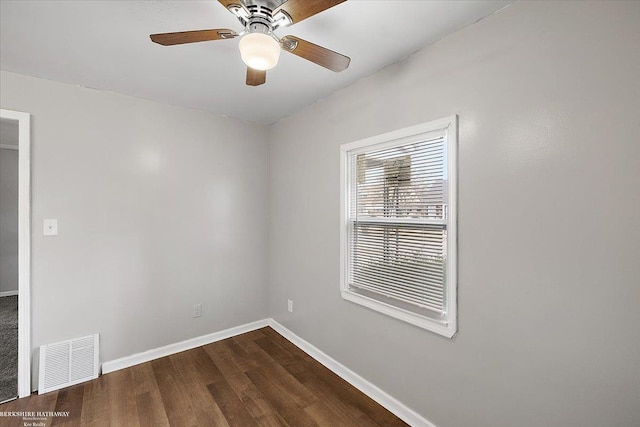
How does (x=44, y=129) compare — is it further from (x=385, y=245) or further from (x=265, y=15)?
(x=385, y=245)

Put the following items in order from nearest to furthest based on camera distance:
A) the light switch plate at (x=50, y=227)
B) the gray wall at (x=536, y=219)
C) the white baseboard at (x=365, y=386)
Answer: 1. the gray wall at (x=536, y=219)
2. the white baseboard at (x=365, y=386)
3. the light switch plate at (x=50, y=227)

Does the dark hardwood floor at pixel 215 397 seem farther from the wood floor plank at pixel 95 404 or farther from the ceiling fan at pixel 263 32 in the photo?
the ceiling fan at pixel 263 32

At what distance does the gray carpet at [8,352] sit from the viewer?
2.15 m

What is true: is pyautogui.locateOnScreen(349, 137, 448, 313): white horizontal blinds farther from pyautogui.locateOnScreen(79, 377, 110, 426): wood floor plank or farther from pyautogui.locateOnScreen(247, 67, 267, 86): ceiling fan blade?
pyautogui.locateOnScreen(79, 377, 110, 426): wood floor plank

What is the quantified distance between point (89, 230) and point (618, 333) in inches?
134

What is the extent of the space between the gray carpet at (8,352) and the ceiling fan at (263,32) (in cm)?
282

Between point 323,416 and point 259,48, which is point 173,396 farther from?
point 259,48

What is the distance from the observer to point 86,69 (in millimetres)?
2076

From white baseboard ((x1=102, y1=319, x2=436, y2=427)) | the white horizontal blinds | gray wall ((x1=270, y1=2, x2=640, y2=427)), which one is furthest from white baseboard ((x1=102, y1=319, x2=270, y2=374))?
gray wall ((x1=270, y1=2, x2=640, y2=427))

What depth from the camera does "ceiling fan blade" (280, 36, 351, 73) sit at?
136cm

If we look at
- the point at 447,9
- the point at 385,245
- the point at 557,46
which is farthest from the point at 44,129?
the point at 557,46

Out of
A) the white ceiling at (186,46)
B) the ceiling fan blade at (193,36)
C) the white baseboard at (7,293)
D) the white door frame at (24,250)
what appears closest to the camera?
the ceiling fan blade at (193,36)

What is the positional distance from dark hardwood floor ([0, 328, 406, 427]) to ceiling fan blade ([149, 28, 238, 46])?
2278 millimetres

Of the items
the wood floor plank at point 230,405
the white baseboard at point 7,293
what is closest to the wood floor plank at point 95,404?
the wood floor plank at point 230,405
